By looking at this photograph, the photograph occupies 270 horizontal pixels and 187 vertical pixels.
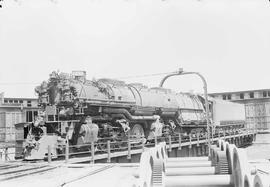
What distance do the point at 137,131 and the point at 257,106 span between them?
104 feet

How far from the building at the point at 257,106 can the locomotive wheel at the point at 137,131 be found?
29.2 meters

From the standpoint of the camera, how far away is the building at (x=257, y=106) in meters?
43.7

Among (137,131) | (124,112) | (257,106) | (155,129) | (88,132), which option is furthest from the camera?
(257,106)

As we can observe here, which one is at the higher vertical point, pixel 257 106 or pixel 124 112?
pixel 257 106

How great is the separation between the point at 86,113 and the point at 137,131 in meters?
3.78

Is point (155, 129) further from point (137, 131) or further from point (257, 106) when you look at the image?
point (257, 106)

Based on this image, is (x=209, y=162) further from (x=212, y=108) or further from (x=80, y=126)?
(x=212, y=108)

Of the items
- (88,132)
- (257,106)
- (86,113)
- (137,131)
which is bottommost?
(137,131)

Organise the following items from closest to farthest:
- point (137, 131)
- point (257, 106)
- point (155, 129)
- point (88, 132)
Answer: point (88, 132), point (137, 131), point (155, 129), point (257, 106)

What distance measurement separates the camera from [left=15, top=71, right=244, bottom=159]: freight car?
13133 millimetres

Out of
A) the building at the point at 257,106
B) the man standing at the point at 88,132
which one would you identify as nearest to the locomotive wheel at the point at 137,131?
the man standing at the point at 88,132

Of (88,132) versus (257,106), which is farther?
(257,106)

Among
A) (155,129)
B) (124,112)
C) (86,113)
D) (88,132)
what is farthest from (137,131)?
(88,132)

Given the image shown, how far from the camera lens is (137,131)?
1711 centimetres
